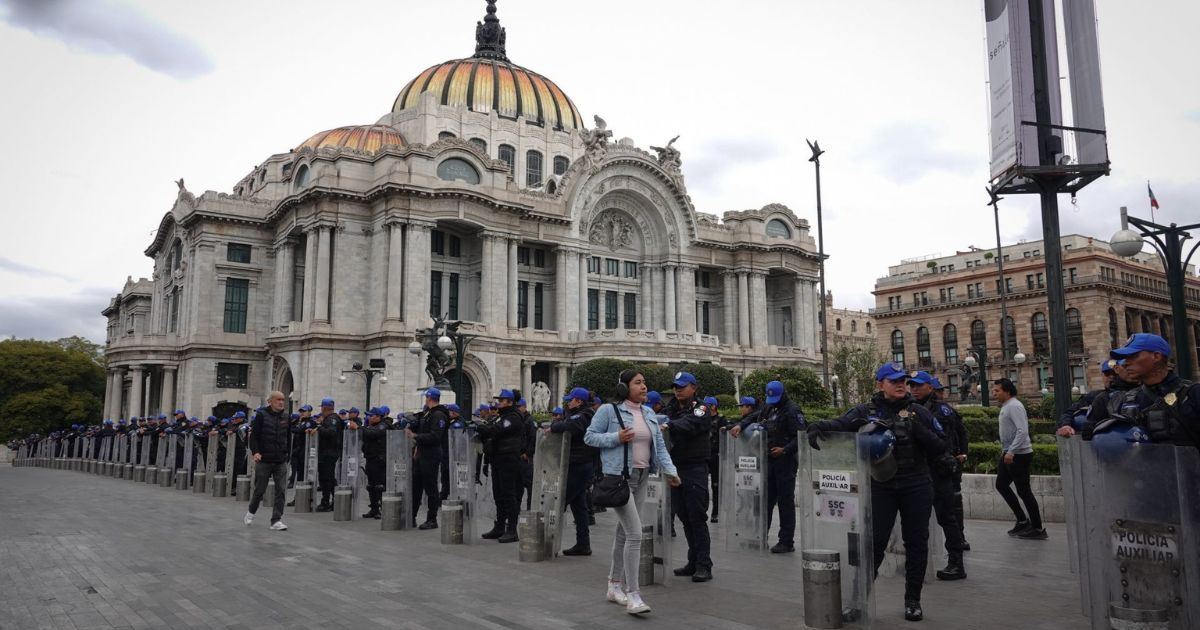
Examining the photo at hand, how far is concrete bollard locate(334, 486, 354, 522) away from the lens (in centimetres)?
1481

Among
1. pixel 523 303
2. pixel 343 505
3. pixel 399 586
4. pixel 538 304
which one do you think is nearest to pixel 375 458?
pixel 343 505

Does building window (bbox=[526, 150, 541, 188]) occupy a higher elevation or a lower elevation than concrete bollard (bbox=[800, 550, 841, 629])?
higher

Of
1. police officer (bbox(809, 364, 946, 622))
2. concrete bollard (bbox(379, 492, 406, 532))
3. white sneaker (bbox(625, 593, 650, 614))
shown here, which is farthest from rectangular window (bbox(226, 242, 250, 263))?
police officer (bbox(809, 364, 946, 622))

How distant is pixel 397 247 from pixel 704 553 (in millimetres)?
38486

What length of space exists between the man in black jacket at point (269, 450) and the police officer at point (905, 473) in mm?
9738

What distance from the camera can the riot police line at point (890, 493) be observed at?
529 cm

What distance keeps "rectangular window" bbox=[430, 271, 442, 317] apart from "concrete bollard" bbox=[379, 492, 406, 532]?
117 feet

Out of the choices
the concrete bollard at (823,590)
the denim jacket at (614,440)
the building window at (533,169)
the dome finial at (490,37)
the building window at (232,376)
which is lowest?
the concrete bollard at (823,590)

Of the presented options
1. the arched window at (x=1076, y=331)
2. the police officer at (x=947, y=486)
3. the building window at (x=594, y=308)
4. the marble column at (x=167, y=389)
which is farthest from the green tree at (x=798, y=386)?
the arched window at (x=1076, y=331)

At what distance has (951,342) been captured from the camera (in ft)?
245

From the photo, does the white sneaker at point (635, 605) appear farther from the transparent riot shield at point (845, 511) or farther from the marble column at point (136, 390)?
the marble column at point (136, 390)

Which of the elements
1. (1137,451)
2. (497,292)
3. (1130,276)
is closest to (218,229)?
(497,292)

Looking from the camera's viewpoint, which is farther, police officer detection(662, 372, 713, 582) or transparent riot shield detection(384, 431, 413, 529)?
transparent riot shield detection(384, 431, 413, 529)

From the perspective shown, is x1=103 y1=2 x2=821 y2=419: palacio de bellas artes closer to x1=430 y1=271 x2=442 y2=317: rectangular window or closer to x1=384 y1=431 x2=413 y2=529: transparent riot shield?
x1=430 y1=271 x2=442 y2=317: rectangular window
